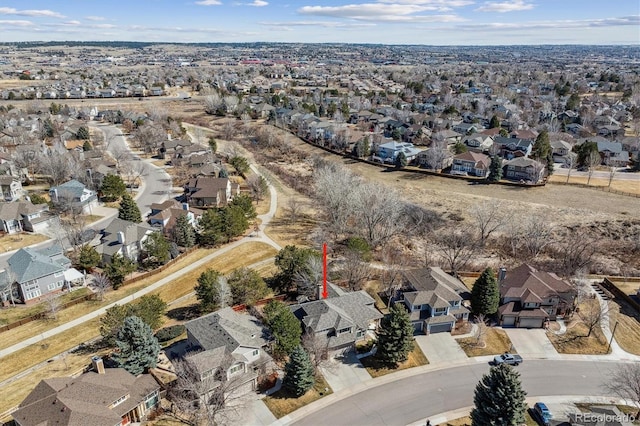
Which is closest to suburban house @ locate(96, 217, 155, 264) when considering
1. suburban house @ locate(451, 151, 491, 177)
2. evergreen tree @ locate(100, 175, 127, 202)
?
evergreen tree @ locate(100, 175, 127, 202)

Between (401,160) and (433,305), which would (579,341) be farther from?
(401,160)

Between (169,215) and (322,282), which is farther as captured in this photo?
(169,215)

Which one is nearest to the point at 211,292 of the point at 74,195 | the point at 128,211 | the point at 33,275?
the point at 33,275

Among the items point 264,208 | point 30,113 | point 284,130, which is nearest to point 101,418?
point 264,208

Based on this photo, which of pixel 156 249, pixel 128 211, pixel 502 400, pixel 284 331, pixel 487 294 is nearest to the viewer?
pixel 502 400

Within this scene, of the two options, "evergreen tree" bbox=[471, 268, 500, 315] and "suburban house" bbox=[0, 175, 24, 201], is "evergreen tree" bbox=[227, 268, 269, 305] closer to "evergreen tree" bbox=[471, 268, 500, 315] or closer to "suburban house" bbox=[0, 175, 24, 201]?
"evergreen tree" bbox=[471, 268, 500, 315]

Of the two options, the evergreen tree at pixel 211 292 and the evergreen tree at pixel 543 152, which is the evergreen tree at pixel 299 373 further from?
the evergreen tree at pixel 543 152

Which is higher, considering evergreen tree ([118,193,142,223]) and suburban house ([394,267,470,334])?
evergreen tree ([118,193,142,223])
